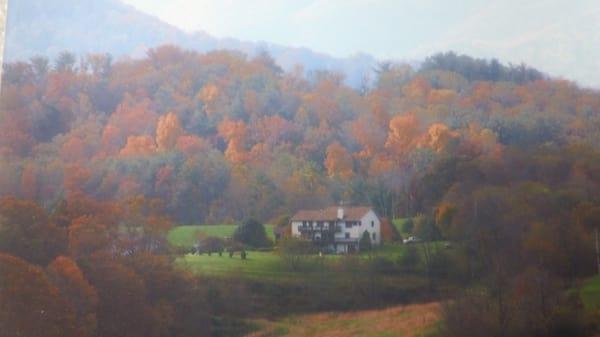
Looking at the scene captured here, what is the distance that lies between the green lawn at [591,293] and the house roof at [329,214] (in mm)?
1615

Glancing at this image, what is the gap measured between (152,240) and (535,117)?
10.3ft

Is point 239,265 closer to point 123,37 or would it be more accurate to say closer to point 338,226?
point 338,226

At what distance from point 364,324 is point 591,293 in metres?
1.59

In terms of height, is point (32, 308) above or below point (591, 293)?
below

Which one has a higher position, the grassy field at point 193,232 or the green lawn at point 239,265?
the grassy field at point 193,232

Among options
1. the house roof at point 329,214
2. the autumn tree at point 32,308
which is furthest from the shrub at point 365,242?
the autumn tree at point 32,308

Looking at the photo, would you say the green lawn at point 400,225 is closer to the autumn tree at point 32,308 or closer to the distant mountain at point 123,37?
Result: the distant mountain at point 123,37

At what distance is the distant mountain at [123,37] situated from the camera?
6109 millimetres

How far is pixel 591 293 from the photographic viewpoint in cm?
532

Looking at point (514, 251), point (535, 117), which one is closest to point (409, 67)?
point (535, 117)

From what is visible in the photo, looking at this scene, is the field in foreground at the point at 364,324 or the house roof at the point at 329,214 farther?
the house roof at the point at 329,214

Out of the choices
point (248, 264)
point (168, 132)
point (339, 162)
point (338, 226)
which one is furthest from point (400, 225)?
point (168, 132)

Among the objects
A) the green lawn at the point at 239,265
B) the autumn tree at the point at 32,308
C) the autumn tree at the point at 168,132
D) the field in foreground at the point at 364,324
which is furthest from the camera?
the autumn tree at the point at 168,132

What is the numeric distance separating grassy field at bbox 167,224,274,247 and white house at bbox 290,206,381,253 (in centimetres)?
26
